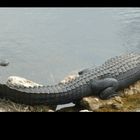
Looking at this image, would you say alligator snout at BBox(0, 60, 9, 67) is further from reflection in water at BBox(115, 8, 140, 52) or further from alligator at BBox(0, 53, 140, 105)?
reflection in water at BBox(115, 8, 140, 52)

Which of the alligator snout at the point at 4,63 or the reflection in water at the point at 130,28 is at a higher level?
the reflection in water at the point at 130,28

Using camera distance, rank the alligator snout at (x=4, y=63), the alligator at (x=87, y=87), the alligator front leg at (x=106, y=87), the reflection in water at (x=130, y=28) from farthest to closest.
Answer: the reflection in water at (x=130, y=28)
the alligator snout at (x=4, y=63)
the alligator front leg at (x=106, y=87)
the alligator at (x=87, y=87)

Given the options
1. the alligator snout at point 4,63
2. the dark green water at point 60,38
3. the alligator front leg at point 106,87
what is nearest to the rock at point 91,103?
the alligator front leg at point 106,87

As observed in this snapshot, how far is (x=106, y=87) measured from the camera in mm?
3883

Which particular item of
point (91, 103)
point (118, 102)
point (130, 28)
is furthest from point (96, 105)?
point (130, 28)

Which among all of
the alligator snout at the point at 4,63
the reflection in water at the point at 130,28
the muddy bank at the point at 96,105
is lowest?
the muddy bank at the point at 96,105

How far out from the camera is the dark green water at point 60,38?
4.31 metres

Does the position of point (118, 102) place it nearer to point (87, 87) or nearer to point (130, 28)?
point (87, 87)

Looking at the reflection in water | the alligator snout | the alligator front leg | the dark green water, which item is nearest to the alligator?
the alligator front leg

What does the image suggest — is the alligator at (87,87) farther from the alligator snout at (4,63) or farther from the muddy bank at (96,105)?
the alligator snout at (4,63)

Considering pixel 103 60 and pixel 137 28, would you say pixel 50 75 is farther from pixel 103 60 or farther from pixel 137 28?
pixel 137 28

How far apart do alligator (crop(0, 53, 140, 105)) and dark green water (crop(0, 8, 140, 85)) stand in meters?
0.24

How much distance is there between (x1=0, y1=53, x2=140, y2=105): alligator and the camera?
3730mm
